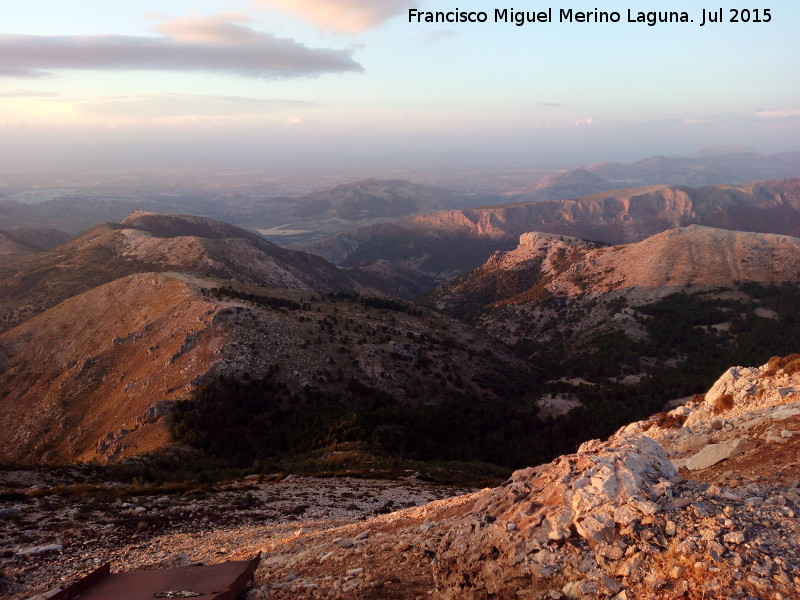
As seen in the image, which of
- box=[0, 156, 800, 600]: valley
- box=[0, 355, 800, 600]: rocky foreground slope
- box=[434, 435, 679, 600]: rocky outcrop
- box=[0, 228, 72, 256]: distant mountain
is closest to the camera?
box=[0, 355, 800, 600]: rocky foreground slope

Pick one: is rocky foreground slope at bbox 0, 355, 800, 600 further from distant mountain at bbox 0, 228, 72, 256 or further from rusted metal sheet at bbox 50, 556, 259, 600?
distant mountain at bbox 0, 228, 72, 256

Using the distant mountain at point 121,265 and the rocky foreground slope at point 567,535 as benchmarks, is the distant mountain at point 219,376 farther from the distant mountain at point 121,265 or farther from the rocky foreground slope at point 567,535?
the distant mountain at point 121,265

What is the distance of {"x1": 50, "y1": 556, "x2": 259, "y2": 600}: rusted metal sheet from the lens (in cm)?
930

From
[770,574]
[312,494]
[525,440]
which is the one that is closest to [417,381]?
[525,440]

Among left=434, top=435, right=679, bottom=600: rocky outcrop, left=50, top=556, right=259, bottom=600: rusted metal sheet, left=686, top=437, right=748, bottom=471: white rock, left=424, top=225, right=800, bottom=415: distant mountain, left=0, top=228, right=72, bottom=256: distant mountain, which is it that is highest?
left=0, top=228, right=72, bottom=256: distant mountain

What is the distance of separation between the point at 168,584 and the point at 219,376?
127 ft

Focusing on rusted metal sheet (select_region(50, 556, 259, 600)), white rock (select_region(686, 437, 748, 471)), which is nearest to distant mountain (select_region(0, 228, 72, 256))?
rusted metal sheet (select_region(50, 556, 259, 600))

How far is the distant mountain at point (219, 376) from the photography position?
1587 inches

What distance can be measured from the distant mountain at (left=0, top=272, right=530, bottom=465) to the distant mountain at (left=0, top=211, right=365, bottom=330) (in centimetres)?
2922

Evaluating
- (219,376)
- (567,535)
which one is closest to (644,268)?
(219,376)

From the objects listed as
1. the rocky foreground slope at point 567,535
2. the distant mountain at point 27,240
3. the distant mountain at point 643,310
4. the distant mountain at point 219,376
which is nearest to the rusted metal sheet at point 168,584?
Answer: the rocky foreground slope at point 567,535

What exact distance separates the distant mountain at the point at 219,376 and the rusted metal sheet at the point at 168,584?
27906 mm

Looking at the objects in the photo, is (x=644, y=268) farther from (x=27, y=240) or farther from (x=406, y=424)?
(x=27, y=240)

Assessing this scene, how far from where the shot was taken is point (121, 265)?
102812mm
